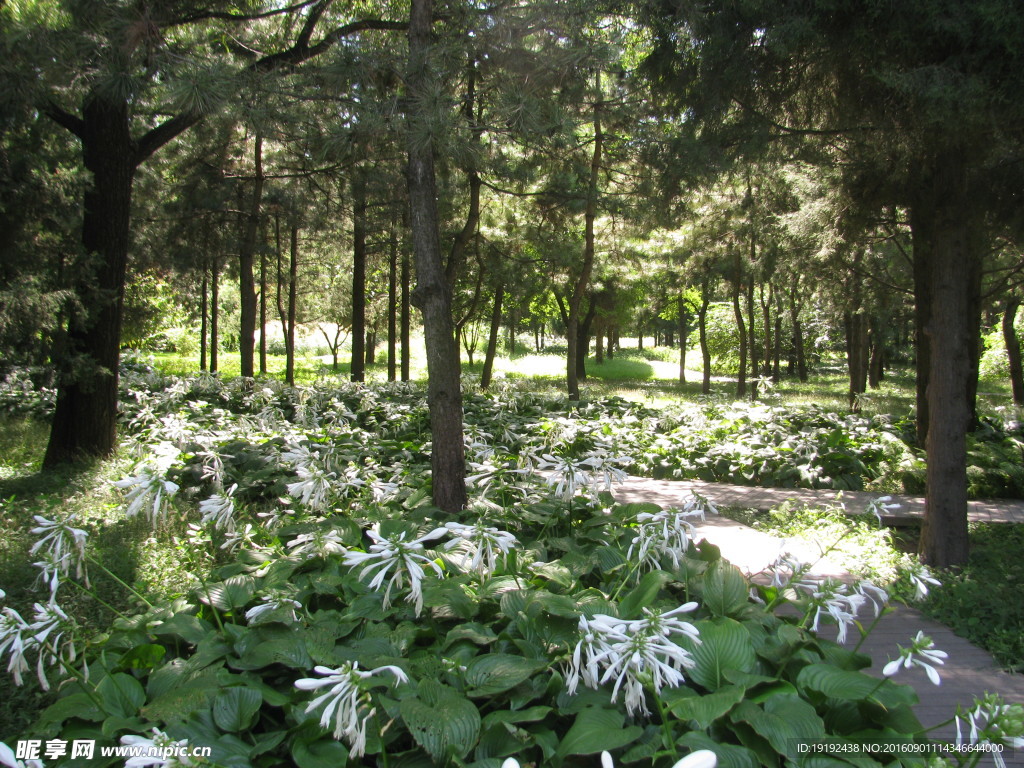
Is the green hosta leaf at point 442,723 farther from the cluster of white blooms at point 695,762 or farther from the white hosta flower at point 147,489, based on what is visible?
the white hosta flower at point 147,489

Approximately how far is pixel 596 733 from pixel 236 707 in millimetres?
1217

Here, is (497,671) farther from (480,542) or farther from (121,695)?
(121,695)

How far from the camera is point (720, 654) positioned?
2453 mm

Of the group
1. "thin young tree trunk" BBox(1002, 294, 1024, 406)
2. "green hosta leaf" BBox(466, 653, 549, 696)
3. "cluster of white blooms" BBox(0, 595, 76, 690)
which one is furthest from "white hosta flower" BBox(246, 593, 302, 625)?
"thin young tree trunk" BBox(1002, 294, 1024, 406)

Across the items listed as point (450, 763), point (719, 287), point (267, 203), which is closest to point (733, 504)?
point (450, 763)

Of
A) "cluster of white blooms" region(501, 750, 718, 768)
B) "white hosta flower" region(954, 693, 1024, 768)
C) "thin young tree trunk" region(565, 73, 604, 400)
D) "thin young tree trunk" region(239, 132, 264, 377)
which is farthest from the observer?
"thin young tree trunk" region(239, 132, 264, 377)

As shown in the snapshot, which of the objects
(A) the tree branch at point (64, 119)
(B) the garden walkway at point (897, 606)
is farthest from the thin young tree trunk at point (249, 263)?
(B) the garden walkway at point (897, 606)

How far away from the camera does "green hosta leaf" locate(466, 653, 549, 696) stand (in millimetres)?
2238

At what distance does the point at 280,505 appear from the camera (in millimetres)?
5441

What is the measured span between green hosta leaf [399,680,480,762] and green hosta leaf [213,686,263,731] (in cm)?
55

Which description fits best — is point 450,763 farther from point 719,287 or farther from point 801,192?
point 719,287

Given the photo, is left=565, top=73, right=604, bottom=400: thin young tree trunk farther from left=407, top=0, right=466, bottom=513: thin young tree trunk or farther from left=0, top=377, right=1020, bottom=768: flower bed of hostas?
left=0, top=377, right=1020, bottom=768: flower bed of hostas

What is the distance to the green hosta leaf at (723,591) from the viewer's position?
291cm

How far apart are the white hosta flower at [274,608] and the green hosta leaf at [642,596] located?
4.48 ft
